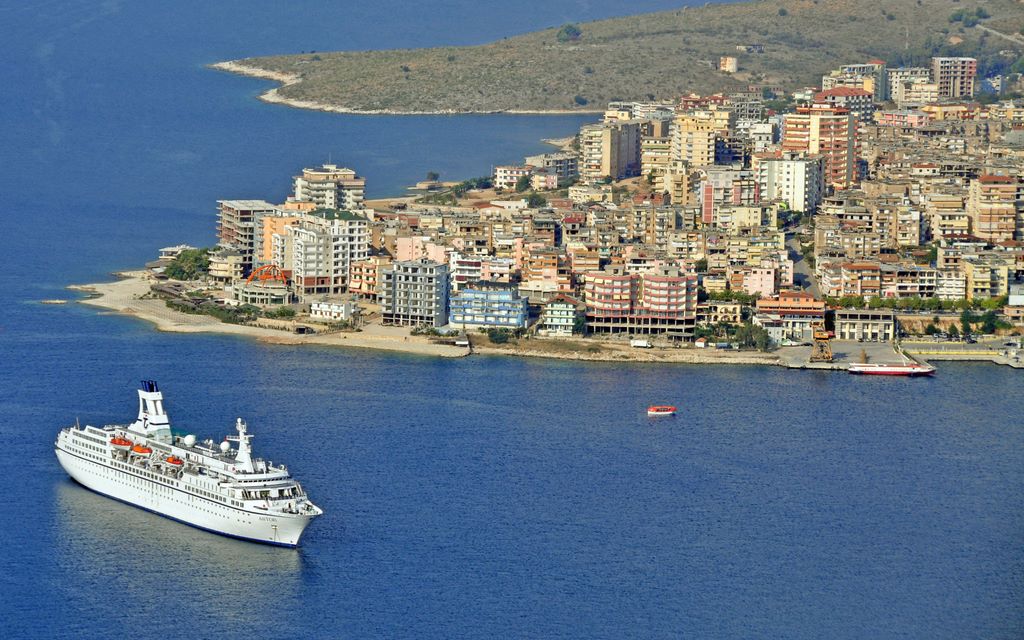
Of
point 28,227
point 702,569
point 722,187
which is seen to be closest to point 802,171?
point 722,187

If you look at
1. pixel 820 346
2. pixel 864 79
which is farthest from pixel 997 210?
pixel 864 79

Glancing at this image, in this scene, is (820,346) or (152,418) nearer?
(152,418)

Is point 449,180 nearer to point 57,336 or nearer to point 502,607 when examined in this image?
point 57,336

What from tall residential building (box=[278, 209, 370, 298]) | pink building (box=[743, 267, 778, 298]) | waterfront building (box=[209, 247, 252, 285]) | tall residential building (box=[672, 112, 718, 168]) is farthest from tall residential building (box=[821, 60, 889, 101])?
waterfront building (box=[209, 247, 252, 285])

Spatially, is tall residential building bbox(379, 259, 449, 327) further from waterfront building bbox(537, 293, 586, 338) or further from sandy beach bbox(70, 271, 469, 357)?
waterfront building bbox(537, 293, 586, 338)

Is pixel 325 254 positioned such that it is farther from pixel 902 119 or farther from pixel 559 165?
pixel 902 119

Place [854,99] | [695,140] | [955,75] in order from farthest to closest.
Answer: [955,75] < [854,99] < [695,140]
